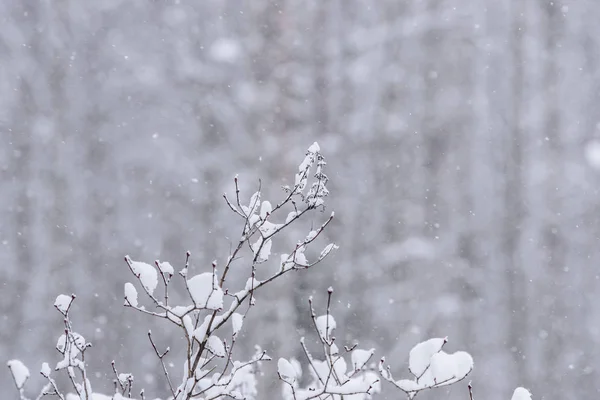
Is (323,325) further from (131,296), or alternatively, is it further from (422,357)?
(131,296)

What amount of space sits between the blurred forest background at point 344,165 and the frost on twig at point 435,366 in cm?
374

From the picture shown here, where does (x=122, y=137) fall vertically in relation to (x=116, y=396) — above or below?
above

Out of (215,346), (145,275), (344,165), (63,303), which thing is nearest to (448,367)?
(215,346)

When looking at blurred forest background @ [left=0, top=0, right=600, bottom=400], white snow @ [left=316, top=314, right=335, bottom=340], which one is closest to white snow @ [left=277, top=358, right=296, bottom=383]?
white snow @ [left=316, top=314, right=335, bottom=340]

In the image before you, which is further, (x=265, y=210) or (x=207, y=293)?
(x=265, y=210)

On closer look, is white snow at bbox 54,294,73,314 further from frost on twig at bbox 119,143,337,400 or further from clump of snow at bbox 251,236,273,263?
clump of snow at bbox 251,236,273,263

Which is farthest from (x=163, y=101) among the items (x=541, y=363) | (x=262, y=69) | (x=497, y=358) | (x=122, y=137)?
(x=541, y=363)

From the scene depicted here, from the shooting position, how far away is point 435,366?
110 centimetres

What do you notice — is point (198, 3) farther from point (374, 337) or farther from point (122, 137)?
point (374, 337)

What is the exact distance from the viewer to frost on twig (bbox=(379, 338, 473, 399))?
1.08 m

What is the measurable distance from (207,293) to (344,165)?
4.27m

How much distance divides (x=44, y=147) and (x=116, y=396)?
4.54m

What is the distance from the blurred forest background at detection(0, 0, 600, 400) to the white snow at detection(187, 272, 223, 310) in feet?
12.5

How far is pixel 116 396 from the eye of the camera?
43.0 inches
